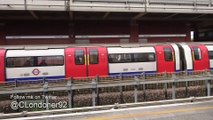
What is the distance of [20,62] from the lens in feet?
48.0

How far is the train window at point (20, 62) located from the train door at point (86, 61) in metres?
2.41

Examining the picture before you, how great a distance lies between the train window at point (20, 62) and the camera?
1450cm

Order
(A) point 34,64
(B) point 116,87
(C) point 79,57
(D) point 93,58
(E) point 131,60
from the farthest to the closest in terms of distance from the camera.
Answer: (E) point 131,60, (D) point 93,58, (C) point 79,57, (A) point 34,64, (B) point 116,87

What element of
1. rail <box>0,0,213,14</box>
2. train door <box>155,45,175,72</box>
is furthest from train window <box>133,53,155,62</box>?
rail <box>0,0,213,14</box>

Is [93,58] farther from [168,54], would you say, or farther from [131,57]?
[168,54]

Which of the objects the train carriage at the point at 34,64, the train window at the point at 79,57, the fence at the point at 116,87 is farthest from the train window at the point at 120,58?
the fence at the point at 116,87

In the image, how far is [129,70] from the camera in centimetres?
1627

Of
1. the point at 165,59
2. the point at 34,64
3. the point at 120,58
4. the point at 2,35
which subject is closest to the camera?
the point at 34,64

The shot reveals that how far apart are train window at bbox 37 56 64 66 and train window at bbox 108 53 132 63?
3490mm

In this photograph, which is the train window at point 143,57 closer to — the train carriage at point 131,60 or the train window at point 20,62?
the train carriage at point 131,60

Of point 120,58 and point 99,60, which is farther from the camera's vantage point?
point 120,58

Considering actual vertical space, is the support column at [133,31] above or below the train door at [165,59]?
above

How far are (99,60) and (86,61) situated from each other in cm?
93

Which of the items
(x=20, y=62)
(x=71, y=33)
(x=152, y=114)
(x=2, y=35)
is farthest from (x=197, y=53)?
(x=2, y=35)
